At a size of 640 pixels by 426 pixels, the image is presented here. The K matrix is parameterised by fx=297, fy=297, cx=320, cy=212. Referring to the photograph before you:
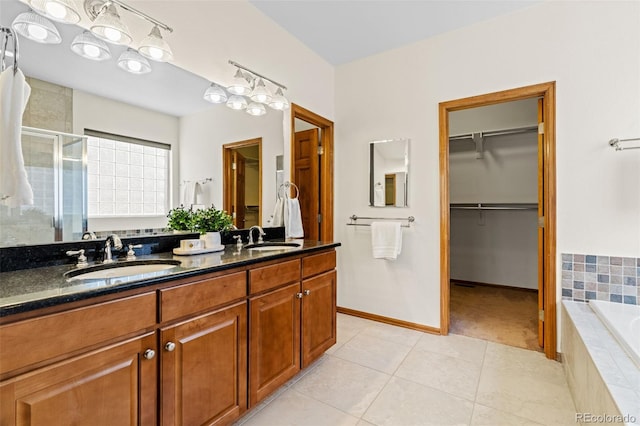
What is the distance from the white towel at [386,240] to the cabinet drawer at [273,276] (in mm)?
1188

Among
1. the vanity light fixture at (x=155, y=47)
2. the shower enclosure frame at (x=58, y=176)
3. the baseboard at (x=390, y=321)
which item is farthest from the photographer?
the baseboard at (x=390, y=321)

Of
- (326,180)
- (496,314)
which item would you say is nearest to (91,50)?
(326,180)

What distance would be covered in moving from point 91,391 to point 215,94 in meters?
1.76

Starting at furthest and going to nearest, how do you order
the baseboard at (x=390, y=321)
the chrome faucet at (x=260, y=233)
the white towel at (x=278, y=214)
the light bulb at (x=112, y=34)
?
the baseboard at (x=390, y=321)
the white towel at (x=278, y=214)
the chrome faucet at (x=260, y=233)
the light bulb at (x=112, y=34)

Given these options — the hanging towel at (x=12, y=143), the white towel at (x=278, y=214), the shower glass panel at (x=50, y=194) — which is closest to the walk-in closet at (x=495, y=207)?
the white towel at (x=278, y=214)

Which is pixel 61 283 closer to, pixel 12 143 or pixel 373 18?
pixel 12 143

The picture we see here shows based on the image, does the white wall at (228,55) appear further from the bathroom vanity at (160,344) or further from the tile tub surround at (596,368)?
the tile tub surround at (596,368)

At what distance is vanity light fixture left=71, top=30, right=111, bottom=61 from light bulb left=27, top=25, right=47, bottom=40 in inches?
4.2

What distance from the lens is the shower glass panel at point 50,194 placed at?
1.24 m

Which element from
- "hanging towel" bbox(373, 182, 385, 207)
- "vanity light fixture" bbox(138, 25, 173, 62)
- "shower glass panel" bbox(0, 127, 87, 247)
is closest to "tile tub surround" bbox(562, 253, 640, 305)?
"hanging towel" bbox(373, 182, 385, 207)

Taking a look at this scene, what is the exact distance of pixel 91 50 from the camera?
4.76 ft

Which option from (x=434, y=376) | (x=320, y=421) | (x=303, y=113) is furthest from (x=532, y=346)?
(x=303, y=113)

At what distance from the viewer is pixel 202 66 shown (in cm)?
194

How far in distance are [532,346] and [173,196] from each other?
2927 mm
